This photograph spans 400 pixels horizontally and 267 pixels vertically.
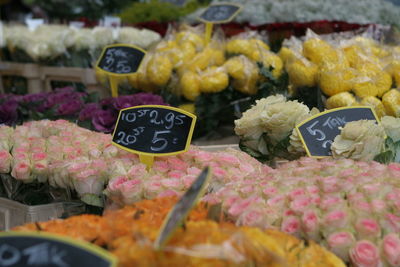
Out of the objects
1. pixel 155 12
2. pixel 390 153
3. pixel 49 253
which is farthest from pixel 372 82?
pixel 155 12

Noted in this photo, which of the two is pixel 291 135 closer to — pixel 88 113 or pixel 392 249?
pixel 392 249

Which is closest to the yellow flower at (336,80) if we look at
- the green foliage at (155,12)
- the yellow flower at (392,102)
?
the yellow flower at (392,102)

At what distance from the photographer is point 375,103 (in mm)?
1815

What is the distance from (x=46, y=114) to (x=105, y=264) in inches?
65.5

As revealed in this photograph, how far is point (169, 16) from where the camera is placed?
4.51 metres

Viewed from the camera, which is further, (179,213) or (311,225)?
(311,225)

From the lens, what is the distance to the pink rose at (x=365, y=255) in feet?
3.02

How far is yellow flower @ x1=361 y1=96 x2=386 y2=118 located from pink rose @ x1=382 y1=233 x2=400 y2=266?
3.09ft

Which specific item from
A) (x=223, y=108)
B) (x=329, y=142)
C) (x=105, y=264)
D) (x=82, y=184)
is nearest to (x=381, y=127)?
(x=329, y=142)

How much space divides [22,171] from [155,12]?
3.45 m

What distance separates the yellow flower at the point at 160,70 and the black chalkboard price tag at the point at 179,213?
1666 millimetres

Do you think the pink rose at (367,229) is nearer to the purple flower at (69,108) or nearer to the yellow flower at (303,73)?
the yellow flower at (303,73)

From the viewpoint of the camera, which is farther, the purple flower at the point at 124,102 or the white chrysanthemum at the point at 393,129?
the purple flower at the point at 124,102

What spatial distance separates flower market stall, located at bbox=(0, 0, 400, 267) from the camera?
2.59ft
